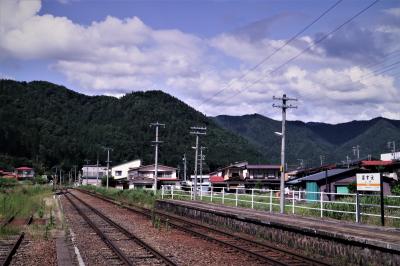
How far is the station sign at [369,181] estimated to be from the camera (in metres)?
16.8

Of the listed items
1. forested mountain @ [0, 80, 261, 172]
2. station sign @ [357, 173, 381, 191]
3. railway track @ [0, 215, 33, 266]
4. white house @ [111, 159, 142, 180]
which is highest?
forested mountain @ [0, 80, 261, 172]

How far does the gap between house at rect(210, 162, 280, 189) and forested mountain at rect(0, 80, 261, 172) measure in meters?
36.3

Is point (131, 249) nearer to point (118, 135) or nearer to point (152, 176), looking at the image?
point (152, 176)

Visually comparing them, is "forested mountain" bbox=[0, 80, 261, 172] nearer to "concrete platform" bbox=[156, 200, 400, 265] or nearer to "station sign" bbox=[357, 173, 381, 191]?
"station sign" bbox=[357, 173, 381, 191]

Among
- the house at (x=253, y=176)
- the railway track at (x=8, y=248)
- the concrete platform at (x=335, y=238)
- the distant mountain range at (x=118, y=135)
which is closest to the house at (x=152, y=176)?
the house at (x=253, y=176)

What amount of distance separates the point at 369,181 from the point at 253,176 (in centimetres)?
6883

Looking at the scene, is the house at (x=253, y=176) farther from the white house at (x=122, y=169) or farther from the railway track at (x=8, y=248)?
the railway track at (x=8, y=248)

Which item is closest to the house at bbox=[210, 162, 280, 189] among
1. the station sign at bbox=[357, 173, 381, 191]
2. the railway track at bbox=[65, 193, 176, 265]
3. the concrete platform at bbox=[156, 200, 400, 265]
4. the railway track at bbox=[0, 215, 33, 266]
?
the station sign at bbox=[357, 173, 381, 191]

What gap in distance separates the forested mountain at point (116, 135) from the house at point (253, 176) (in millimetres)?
36309

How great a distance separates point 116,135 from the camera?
520 ft

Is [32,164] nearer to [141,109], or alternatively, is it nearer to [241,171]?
[141,109]

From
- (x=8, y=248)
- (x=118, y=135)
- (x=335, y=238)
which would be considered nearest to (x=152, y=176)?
(x=118, y=135)

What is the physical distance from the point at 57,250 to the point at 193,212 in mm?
12109

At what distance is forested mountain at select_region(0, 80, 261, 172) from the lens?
453ft
